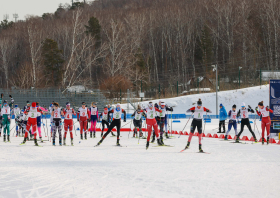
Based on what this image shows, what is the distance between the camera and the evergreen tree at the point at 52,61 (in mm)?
51938

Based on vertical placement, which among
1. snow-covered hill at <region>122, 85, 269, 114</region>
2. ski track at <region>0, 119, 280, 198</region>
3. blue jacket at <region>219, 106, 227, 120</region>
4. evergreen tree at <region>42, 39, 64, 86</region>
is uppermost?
evergreen tree at <region>42, 39, 64, 86</region>

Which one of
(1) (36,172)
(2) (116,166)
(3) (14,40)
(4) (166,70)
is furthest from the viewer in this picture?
(3) (14,40)

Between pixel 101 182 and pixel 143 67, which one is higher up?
pixel 143 67

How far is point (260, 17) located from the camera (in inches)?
2277

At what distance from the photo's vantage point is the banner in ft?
54.9

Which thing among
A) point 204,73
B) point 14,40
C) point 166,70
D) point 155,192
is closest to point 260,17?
point 204,73

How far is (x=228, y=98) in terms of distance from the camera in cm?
3941

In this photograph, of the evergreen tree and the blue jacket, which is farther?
the evergreen tree

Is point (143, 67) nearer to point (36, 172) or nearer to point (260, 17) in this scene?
point (260, 17)

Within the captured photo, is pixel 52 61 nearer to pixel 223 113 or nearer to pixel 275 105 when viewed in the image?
pixel 223 113

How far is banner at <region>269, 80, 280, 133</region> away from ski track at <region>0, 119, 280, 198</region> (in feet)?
16.7

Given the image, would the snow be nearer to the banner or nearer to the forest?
the banner

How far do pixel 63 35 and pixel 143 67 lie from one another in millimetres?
21553

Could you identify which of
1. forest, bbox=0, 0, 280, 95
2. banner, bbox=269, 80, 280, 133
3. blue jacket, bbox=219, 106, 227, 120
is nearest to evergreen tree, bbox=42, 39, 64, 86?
forest, bbox=0, 0, 280, 95
